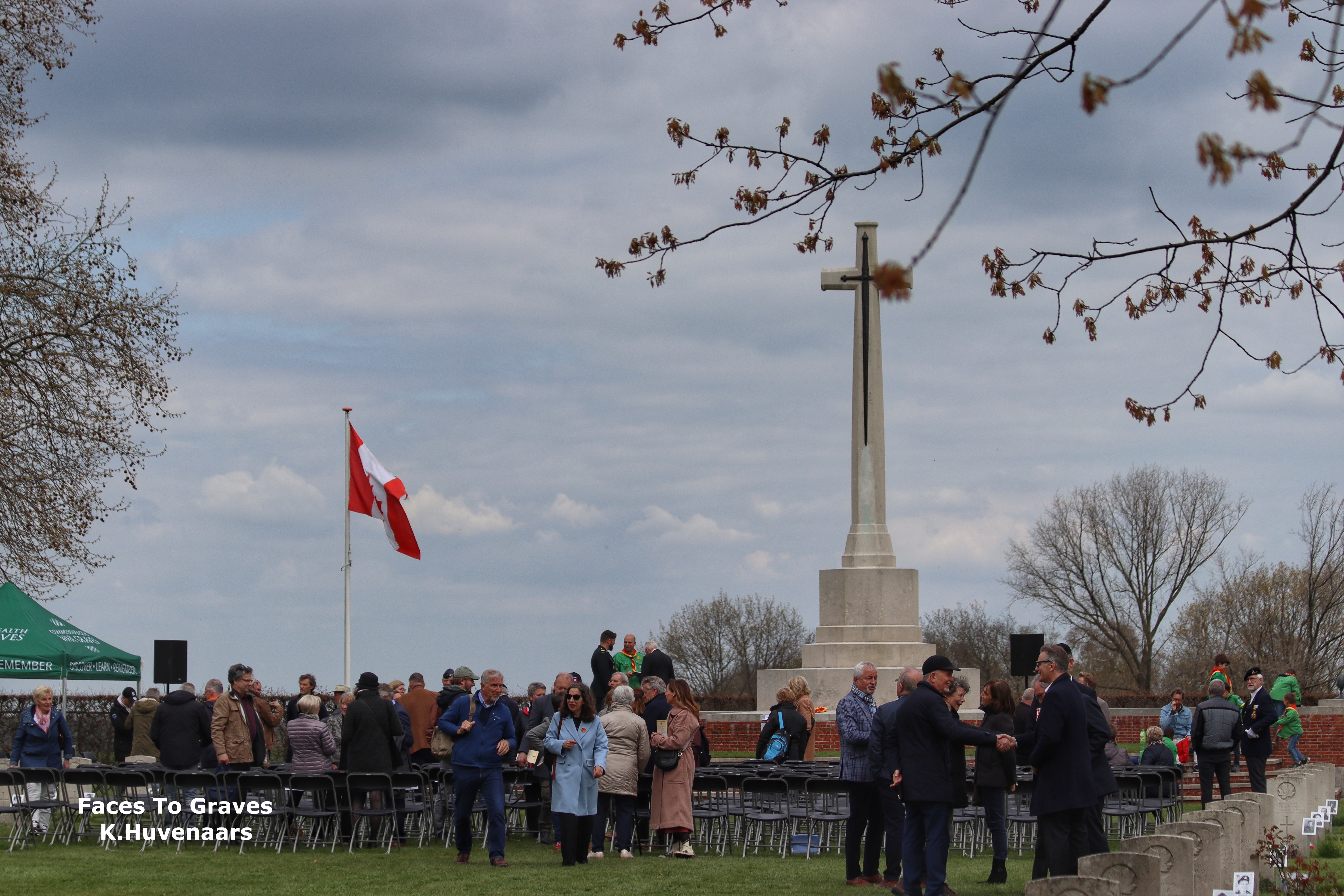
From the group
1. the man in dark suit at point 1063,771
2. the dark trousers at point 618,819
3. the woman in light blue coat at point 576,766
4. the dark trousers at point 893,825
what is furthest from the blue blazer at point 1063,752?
the dark trousers at point 618,819

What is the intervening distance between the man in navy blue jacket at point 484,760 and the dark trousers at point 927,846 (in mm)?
3617

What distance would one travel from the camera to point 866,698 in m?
11.4

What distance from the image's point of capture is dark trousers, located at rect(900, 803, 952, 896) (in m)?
9.77

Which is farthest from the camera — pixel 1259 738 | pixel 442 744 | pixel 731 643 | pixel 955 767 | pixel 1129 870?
pixel 731 643

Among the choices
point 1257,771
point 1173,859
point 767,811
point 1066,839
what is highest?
point 1173,859

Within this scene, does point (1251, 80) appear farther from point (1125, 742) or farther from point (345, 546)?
point (1125, 742)

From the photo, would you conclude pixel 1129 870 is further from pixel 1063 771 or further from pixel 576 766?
pixel 576 766

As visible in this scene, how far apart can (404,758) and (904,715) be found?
778 cm

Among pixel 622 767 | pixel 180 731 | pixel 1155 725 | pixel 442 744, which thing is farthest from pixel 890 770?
pixel 1155 725

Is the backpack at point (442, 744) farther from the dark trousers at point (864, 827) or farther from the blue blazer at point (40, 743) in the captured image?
the blue blazer at point (40, 743)

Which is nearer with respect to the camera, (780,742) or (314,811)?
(314,811)

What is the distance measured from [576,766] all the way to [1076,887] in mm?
6847

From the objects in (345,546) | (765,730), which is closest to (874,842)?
(765,730)

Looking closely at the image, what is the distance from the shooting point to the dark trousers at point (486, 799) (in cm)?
1211
